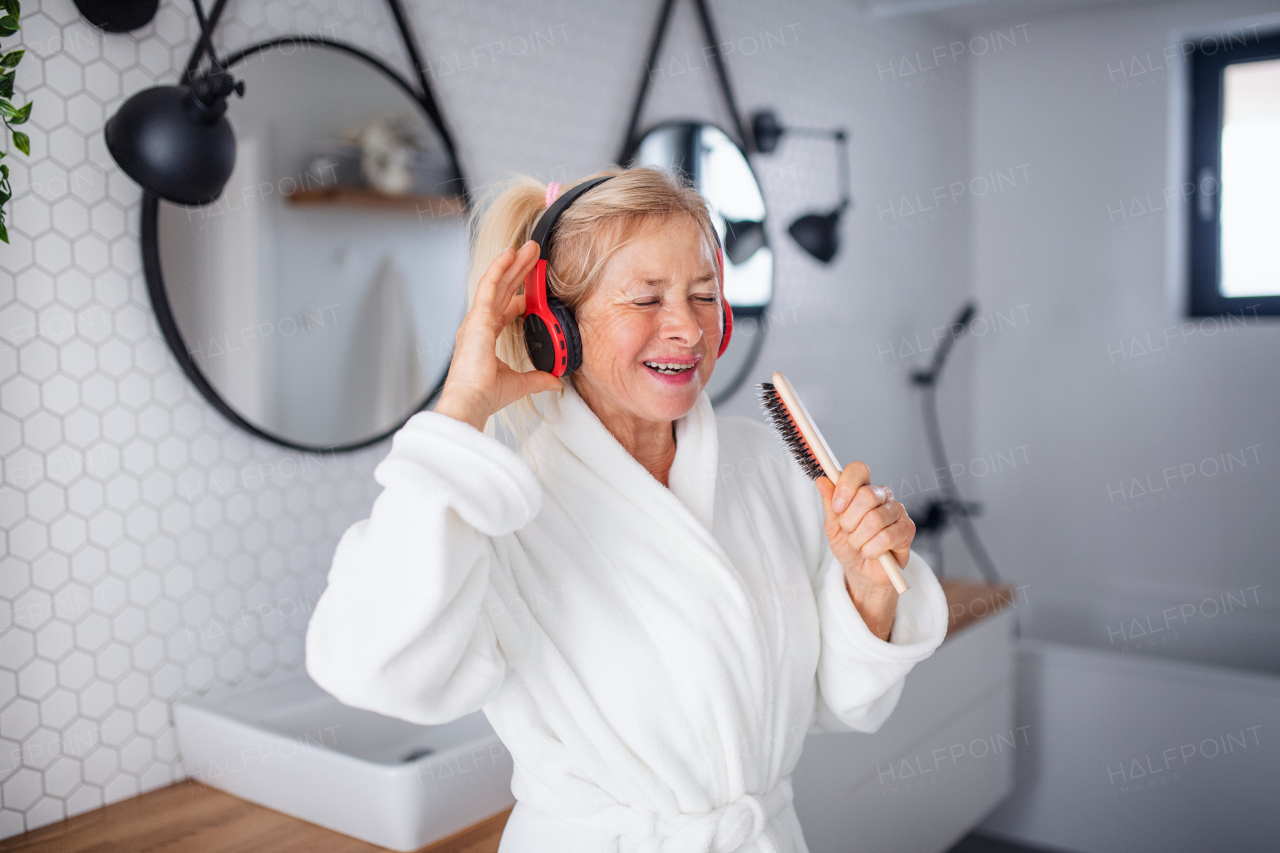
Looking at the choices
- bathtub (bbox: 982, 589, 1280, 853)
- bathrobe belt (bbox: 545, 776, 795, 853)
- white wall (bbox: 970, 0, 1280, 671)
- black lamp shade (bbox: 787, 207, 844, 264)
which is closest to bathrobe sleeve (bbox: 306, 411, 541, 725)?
bathrobe belt (bbox: 545, 776, 795, 853)

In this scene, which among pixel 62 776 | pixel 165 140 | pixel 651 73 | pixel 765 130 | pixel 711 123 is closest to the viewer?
pixel 165 140

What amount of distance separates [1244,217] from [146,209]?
9.99ft

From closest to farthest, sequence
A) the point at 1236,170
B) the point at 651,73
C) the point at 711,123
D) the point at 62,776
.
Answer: the point at 62,776 < the point at 651,73 < the point at 711,123 < the point at 1236,170

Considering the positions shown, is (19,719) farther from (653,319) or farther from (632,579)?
(653,319)

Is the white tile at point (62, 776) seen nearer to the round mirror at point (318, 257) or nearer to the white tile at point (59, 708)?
the white tile at point (59, 708)

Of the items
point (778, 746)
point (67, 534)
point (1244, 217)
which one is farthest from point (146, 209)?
point (1244, 217)

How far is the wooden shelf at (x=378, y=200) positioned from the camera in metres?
1.55

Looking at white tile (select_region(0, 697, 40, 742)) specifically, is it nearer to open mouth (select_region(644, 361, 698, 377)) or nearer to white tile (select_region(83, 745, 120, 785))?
white tile (select_region(83, 745, 120, 785))

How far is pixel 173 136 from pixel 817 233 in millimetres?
1601

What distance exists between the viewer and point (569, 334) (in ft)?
3.34

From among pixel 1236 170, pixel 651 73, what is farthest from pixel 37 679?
pixel 1236 170

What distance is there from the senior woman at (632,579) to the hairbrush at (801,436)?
2cm

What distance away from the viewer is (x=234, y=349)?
1.46 metres

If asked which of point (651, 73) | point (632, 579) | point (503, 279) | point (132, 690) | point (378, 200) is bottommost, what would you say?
point (132, 690)
